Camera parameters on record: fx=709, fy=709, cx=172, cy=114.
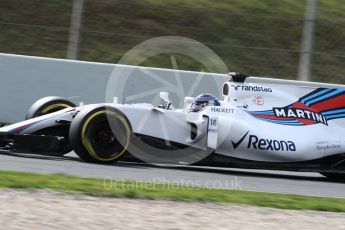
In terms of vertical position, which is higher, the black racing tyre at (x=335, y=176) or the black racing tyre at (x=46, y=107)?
the black racing tyre at (x=46, y=107)

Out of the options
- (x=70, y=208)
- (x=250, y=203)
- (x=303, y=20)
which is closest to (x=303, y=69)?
(x=303, y=20)

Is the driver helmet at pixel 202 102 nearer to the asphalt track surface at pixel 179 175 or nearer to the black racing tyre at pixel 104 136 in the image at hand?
the asphalt track surface at pixel 179 175

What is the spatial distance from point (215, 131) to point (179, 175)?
3.01 ft

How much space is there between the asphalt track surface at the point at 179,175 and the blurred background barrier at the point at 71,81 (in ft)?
9.75

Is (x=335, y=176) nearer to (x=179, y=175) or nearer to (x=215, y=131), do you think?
(x=215, y=131)

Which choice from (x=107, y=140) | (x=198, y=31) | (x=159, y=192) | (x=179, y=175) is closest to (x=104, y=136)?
(x=107, y=140)

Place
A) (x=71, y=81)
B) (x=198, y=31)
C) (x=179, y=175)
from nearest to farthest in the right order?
(x=179, y=175) → (x=71, y=81) → (x=198, y=31)

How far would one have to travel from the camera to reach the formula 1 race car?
9211 millimetres

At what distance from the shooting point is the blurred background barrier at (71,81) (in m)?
12.9

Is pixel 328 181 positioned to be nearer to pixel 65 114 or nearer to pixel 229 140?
pixel 229 140

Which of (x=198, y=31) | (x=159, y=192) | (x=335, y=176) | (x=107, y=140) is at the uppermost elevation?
(x=198, y=31)

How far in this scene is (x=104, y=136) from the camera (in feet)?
30.4

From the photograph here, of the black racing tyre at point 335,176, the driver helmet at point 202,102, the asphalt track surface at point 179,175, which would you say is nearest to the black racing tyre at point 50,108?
the asphalt track surface at point 179,175

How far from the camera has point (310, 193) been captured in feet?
27.9
